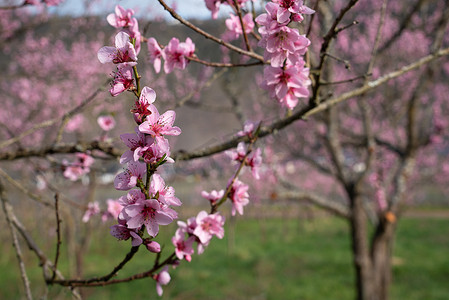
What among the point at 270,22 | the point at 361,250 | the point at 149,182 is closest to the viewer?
the point at 149,182

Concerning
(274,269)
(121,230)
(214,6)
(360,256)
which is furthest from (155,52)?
(274,269)

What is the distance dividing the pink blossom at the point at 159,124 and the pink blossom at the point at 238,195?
502 mm

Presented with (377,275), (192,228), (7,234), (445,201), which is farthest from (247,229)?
(192,228)

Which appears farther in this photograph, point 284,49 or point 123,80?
point 284,49

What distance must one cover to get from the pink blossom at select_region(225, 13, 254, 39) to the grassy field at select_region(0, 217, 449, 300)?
368cm

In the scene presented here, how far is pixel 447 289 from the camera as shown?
653 cm

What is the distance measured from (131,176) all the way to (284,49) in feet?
1.94

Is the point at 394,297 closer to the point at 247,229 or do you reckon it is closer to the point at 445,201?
the point at 247,229

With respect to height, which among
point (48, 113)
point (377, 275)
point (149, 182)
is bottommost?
point (377, 275)

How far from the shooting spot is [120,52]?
37.4 inches

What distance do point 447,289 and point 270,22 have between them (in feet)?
23.4

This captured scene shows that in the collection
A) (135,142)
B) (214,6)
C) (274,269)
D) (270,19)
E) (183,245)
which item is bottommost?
(274,269)

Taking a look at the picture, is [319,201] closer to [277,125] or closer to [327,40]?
[277,125]

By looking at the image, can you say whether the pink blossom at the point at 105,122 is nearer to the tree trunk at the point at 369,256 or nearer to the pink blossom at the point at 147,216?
the pink blossom at the point at 147,216
